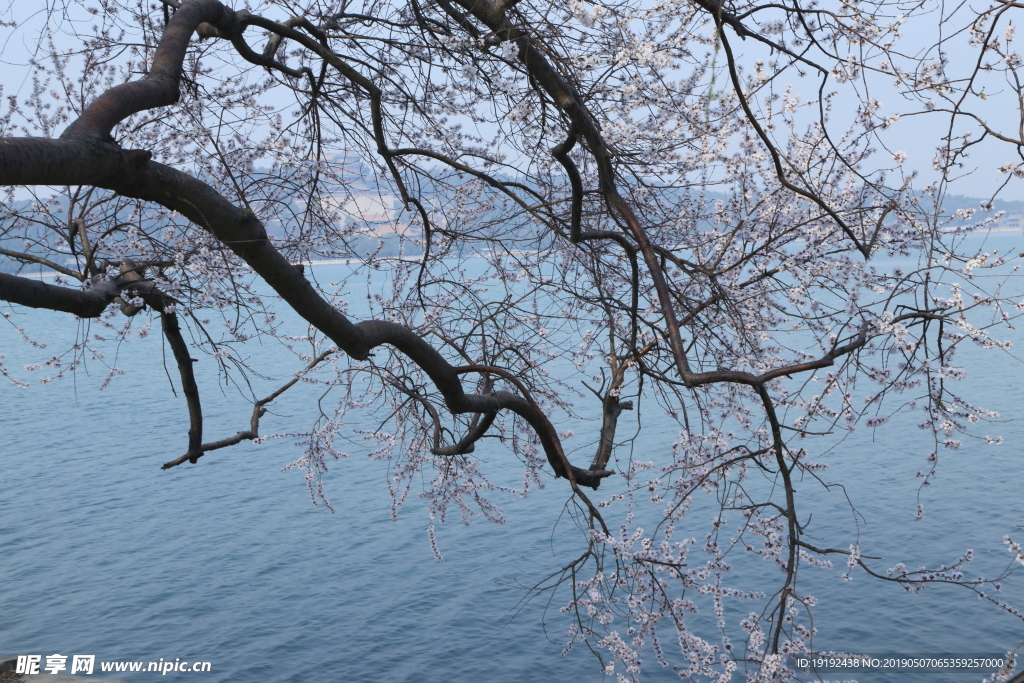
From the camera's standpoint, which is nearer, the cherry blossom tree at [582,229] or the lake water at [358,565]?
the cherry blossom tree at [582,229]

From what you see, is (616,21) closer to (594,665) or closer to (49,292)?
(49,292)

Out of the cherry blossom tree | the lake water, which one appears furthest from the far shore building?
the lake water

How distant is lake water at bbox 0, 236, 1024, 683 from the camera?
36.1ft

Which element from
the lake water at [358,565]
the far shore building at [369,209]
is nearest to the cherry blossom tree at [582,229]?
the far shore building at [369,209]

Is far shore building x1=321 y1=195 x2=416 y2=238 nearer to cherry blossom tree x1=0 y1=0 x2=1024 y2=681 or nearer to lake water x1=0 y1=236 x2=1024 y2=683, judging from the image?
cherry blossom tree x1=0 y1=0 x2=1024 y2=681

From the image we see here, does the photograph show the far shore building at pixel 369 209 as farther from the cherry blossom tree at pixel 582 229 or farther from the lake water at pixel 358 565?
the lake water at pixel 358 565

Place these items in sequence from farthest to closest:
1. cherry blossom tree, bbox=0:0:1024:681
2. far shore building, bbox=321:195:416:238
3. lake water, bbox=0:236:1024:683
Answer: lake water, bbox=0:236:1024:683
far shore building, bbox=321:195:416:238
cherry blossom tree, bbox=0:0:1024:681

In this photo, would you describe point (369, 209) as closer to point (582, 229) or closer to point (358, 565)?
point (582, 229)

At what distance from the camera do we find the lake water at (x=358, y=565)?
1100 centimetres

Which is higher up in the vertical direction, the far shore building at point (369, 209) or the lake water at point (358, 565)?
the far shore building at point (369, 209)

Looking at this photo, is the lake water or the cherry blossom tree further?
the lake water

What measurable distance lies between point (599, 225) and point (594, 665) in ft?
25.6

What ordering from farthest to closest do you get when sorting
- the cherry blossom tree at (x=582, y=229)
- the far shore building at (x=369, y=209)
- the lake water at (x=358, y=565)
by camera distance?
the lake water at (x=358, y=565), the far shore building at (x=369, y=209), the cherry blossom tree at (x=582, y=229)

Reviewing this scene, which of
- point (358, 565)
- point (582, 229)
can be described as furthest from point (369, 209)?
point (358, 565)
